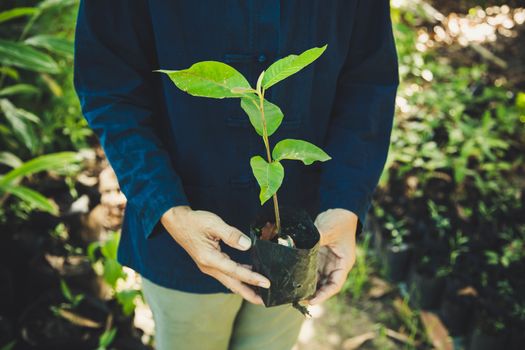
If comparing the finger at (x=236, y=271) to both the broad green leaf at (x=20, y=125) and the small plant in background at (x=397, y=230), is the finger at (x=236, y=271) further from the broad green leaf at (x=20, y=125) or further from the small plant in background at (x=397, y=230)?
the small plant in background at (x=397, y=230)

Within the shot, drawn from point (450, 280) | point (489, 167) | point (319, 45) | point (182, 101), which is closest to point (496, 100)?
point (489, 167)

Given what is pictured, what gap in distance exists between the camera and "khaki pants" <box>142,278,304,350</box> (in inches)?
51.9

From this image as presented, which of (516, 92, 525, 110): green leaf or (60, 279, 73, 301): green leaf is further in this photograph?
(516, 92, 525, 110): green leaf

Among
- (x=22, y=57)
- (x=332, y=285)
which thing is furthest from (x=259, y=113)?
(x=22, y=57)

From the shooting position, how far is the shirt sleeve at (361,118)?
1226 millimetres

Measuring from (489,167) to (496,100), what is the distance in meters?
0.77

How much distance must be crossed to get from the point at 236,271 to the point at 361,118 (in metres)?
0.54

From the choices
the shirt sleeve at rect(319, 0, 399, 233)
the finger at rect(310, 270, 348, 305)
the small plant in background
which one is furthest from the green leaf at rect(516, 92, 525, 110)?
the finger at rect(310, 270, 348, 305)

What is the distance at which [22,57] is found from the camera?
173 cm

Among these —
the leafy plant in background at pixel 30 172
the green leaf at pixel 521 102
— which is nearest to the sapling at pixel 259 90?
the leafy plant in background at pixel 30 172

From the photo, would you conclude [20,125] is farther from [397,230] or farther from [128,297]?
[397,230]

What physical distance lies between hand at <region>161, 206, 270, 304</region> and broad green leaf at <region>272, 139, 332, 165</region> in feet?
0.67

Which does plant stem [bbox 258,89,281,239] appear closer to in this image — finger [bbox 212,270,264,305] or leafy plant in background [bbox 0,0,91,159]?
finger [bbox 212,270,264,305]

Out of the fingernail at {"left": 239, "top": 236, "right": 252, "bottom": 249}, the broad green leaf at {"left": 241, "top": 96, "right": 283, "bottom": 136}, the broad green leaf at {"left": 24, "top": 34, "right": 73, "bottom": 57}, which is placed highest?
the broad green leaf at {"left": 241, "top": 96, "right": 283, "bottom": 136}
